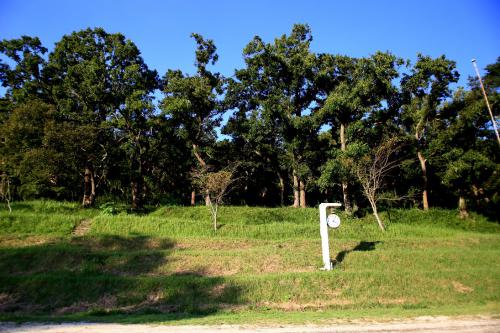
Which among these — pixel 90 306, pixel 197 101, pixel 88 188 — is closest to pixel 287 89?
pixel 197 101

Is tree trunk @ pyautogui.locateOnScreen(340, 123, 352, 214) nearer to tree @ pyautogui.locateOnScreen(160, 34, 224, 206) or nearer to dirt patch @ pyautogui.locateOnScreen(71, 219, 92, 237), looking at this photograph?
tree @ pyautogui.locateOnScreen(160, 34, 224, 206)

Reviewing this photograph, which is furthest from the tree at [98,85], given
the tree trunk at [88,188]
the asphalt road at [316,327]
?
the asphalt road at [316,327]

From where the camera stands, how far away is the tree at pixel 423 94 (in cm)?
2969

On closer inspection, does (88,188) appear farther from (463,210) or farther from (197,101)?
(463,210)

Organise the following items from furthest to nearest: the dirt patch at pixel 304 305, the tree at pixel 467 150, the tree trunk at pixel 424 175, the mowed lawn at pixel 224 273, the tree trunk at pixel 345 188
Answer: the tree trunk at pixel 424 175, the tree trunk at pixel 345 188, the tree at pixel 467 150, the dirt patch at pixel 304 305, the mowed lawn at pixel 224 273

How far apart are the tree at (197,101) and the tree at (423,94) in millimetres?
16633

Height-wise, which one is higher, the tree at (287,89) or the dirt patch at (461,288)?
the tree at (287,89)

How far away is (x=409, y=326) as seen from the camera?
8047 mm

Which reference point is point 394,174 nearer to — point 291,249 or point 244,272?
point 291,249

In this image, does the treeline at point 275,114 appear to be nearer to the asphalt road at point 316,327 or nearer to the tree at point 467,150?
the tree at point 467,150

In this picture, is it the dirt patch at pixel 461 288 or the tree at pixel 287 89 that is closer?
the dirt patch at pixel 461 288

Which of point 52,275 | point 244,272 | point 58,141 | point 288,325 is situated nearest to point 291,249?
point 244,272

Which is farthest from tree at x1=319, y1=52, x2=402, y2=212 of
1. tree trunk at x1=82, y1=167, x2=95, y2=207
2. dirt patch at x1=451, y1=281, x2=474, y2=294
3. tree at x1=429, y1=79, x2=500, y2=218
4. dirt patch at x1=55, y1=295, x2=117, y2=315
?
tree trunk at x1=82, y1=167, x2=95, y2=207

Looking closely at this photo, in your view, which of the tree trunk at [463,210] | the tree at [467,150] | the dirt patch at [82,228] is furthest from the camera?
the tree trunk at [463,210]
